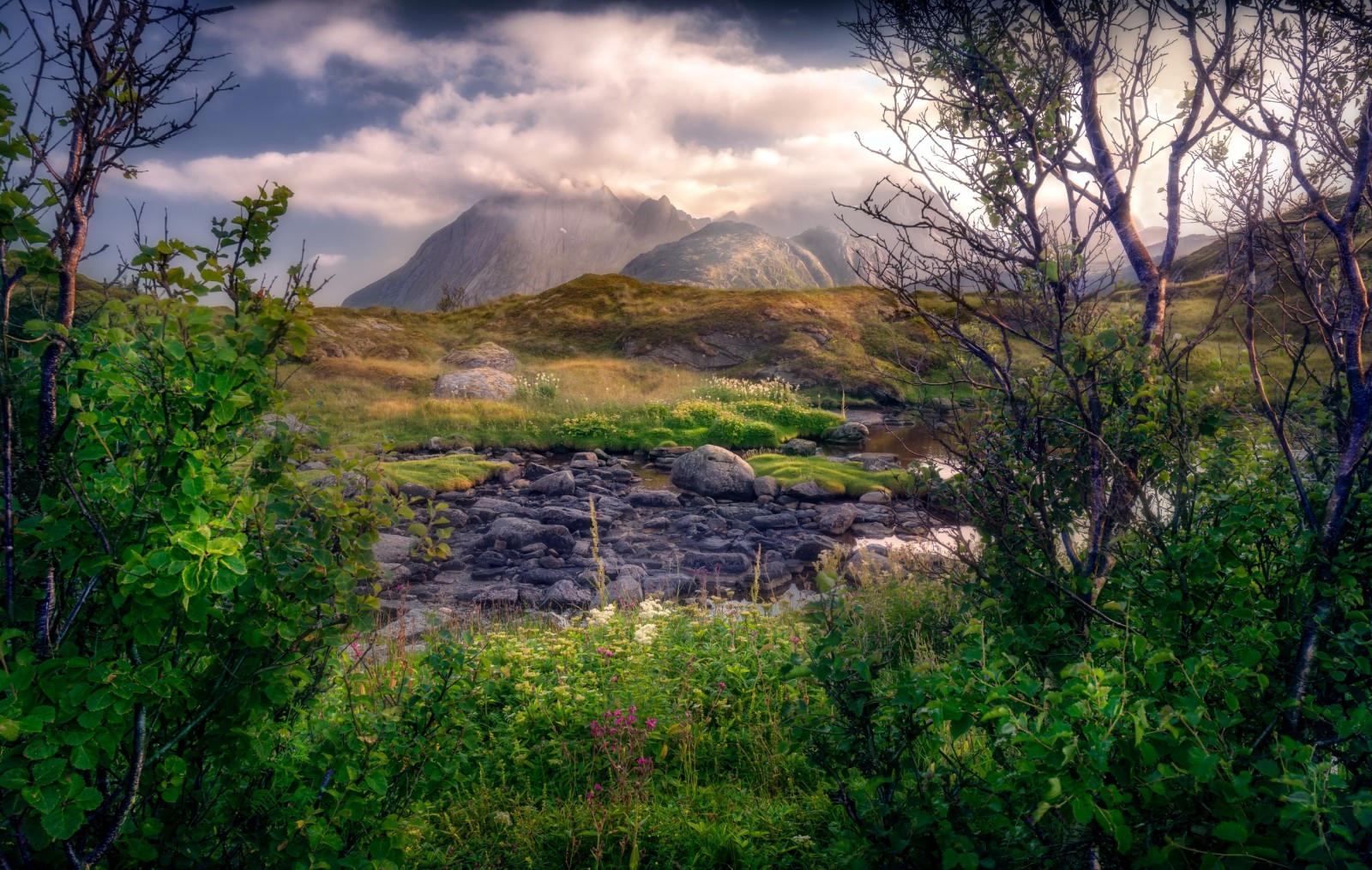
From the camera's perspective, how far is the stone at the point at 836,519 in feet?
44.4

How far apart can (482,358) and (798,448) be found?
2376cm

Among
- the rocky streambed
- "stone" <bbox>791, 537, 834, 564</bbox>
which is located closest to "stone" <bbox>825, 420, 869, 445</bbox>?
the rocky streambed

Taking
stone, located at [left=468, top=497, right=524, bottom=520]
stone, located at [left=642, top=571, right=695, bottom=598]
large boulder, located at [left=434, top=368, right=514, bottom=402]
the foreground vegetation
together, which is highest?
large boulder, located at [left=434, top=368, right=514, bottom=402]

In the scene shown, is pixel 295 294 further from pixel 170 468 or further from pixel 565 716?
pixel 565 716

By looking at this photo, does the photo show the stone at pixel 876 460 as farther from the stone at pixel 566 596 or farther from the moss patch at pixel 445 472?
the stone at pixel 566 596

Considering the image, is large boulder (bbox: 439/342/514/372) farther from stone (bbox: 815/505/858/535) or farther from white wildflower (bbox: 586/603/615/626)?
white wildflower (bbox: 586/603/615/626)

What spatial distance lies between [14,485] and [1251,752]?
4.62 m

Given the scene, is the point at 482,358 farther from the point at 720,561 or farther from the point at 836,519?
the point at 720,561

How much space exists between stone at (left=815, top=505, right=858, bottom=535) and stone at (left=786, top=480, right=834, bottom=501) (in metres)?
1.38

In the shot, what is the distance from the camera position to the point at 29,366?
253 cm

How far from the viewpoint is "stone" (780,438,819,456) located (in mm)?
21516

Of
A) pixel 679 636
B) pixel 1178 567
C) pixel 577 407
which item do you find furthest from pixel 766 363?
pixel 1178 567

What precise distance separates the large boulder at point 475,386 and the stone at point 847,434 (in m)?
13.1

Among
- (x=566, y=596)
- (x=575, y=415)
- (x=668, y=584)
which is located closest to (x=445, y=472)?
(x=575, y=415)
